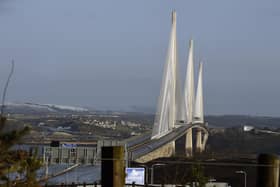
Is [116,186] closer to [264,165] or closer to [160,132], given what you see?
[264,165]

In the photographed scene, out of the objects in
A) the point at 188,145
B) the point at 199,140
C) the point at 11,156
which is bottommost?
the point at 11,156

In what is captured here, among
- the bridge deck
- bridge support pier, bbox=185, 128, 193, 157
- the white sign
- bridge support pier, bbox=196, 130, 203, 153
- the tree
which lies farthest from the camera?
bridge support pier, bbox=196, 130, 203, 153

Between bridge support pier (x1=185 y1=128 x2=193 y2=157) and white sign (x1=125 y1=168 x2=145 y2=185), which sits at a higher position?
bridge support pier (x1=185 y1=128 x2=193 y2=157)

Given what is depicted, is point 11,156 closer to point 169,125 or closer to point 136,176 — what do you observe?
point 136,176

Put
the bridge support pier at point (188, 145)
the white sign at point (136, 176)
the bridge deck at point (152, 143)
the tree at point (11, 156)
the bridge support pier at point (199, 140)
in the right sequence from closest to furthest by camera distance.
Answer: the tree at point (11, 156) < the white sign at point (136, 176) < the bridge deck at point (152, 143) < the bridge support pier at point (188, 145) < the bridge support pier at point (199, 140)

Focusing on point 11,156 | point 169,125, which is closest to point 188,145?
point 169,125

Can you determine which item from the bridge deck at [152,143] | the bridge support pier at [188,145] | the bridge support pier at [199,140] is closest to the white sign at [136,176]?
the bridge deck at [152,143]

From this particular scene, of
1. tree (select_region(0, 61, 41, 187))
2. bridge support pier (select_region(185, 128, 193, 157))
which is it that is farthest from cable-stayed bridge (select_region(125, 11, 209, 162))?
tree (select_region(0, 61, 41, 187))

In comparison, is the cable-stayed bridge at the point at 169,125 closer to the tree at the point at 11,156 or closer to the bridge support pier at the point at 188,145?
the bridge support pier at the point at 188,145

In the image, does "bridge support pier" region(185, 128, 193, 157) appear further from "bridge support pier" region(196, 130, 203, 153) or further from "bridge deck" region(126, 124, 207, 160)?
"bridge support pier" region(196, 130, 203, 153)

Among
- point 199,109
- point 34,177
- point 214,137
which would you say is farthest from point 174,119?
point 34,177

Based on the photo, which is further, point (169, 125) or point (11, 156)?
point (169, 125)
